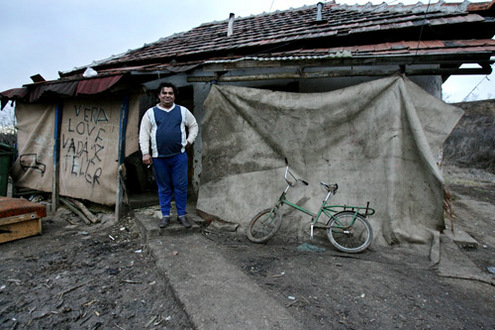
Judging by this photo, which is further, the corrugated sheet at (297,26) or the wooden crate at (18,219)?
the corrugated sheet at (297,26)

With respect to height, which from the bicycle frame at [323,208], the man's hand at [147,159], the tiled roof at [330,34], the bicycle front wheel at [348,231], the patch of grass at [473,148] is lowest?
the bicycle front wheel at [348,231]

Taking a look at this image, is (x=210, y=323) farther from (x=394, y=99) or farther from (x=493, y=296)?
(x=394, y=99)

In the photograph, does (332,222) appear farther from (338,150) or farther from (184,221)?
(184,221)

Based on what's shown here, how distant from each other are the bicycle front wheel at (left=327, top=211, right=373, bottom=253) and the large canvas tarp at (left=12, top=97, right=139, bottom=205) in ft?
11.9

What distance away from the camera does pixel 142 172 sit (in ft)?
22.0

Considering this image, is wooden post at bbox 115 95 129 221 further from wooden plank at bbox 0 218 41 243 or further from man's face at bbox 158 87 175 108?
man's face at bbox 158 87 175 108

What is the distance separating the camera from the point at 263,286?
288 centimetres

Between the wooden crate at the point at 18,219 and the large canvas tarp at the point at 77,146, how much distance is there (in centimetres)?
104

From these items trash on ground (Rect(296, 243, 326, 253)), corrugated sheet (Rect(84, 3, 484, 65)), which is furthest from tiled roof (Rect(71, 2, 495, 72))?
trash on ground (Rect(296, 243, 326, 253))

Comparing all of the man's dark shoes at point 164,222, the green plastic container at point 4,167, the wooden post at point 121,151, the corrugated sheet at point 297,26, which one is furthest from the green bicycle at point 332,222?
the green plastic container at point 4,167

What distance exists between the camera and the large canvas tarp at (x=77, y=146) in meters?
5.25

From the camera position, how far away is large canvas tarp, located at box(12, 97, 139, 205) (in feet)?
17.2

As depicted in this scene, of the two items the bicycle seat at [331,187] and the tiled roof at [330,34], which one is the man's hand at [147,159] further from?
the bicycle seat at [331,187]

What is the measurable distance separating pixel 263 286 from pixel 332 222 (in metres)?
1.44
